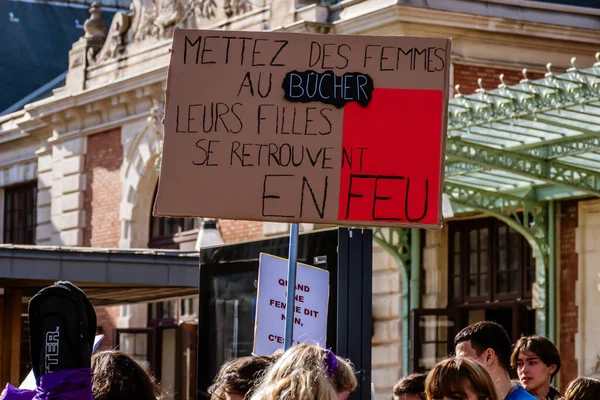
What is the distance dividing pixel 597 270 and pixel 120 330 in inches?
358

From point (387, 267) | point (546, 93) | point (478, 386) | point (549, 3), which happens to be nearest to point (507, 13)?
point (549, 3)

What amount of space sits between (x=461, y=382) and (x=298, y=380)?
3.77ft

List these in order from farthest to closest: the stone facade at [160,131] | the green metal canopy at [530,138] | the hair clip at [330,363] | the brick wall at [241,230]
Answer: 1. the brick wall at [241,230]
2. the stone facade at [160,131]
3. the green metal canopy at [530,138]
4. the hair clip at [330,363]

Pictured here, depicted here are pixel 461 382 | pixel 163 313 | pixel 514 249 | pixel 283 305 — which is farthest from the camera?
pixel 163 313

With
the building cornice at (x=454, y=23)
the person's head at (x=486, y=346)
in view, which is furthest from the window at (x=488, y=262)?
the person's head at (x=486, y=346)

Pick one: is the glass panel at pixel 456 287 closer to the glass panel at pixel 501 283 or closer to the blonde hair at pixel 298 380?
the glass panel at pixel 501 283

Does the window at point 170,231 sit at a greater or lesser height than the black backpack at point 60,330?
greater

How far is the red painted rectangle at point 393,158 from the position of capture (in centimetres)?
712

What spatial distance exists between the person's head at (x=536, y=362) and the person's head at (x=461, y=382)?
7.75 feet

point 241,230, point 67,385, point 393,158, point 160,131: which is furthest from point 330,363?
point 160,131

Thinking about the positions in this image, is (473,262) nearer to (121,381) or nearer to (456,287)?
(456,287)

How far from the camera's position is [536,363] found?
312 inches

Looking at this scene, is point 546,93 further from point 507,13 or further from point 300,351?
point 300,351

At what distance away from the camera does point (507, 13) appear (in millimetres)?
20406
